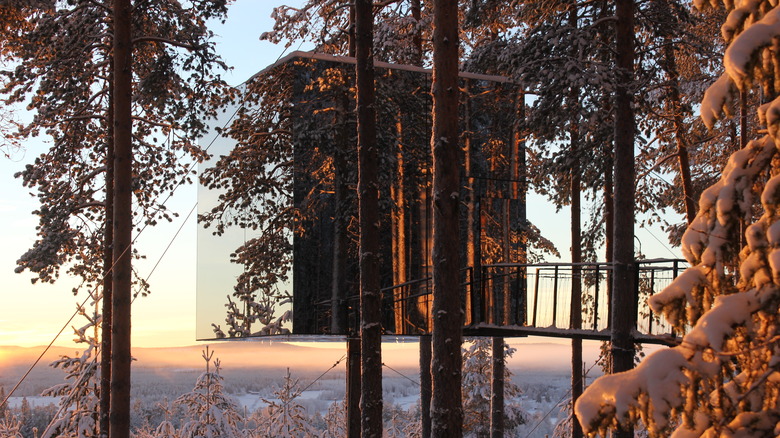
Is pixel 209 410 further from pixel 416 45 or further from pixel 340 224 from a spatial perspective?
pixel 340 224

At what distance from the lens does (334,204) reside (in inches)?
506

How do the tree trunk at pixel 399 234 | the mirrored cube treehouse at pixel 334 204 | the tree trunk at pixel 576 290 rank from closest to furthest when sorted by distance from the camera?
1. the mirrored cube treehouse at pixel 334 204
2. the tree trunk at pixel 399 234
3. the tree trunk at pixel 576 290

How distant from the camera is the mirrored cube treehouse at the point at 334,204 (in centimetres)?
1276

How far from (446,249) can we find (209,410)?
50.0ft

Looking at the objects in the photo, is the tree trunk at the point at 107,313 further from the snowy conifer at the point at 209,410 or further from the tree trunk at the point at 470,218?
the snowy conifer at the point at 209,410

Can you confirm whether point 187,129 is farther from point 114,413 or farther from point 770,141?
point 770,141

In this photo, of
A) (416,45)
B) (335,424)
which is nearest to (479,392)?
(335,424)

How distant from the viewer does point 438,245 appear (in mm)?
9070

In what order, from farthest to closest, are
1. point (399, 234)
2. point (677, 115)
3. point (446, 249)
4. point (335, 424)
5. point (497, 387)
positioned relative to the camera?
point (335, 424)
point (497, 387)
point (399, 234)
point (677, 115)
point (446, 249)

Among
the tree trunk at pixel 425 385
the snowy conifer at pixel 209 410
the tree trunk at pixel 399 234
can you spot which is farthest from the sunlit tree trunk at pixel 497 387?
the snowy conifer at pixel 209 410

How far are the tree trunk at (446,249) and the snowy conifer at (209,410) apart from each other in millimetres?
13545

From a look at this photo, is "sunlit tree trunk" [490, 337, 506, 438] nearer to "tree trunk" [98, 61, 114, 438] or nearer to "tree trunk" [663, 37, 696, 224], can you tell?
"tree trunk" [663, 37, 696, 224]

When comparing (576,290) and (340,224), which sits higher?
(340,224)

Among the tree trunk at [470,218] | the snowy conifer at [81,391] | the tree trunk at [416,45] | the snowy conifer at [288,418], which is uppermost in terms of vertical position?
the tree trunk at [416,45]
